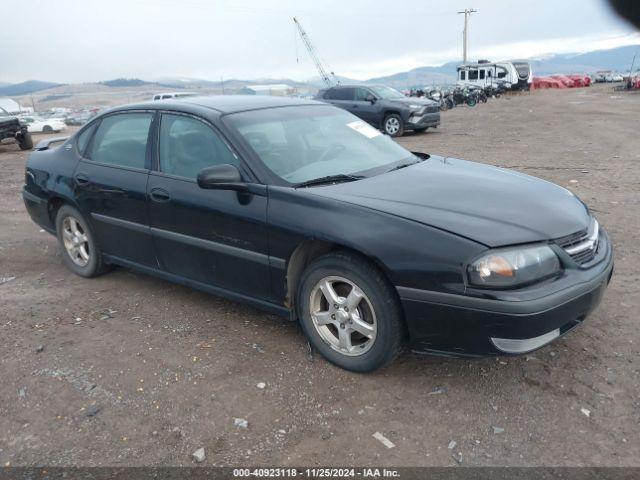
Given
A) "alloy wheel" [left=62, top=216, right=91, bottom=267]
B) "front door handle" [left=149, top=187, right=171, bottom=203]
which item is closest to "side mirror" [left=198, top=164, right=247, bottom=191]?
"front door handle" [left=149, top=187, right=171, bottom=203]

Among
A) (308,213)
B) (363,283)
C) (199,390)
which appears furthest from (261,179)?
(199,390)

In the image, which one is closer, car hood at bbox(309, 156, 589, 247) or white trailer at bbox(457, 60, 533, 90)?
car hood at bbox(309, 156, 589, 247)

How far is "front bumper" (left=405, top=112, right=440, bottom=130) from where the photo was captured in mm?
15555

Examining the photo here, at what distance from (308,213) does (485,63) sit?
40803 mm

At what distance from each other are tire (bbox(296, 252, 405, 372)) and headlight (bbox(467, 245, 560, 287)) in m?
0.46

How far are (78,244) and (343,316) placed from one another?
2830 millimetres

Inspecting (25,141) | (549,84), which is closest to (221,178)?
(25,141)

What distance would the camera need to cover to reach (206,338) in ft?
12.0

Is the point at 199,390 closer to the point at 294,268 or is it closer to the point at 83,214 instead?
the point at 294,268

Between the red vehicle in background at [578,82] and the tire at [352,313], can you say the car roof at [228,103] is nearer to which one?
the tire at [352,313]

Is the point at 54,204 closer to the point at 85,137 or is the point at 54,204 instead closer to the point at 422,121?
the point at 85,137

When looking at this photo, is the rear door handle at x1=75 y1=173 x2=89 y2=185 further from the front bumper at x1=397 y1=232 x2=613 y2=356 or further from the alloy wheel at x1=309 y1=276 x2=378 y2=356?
the front bumper at x1=397 y1=232 x2=613 y2=356

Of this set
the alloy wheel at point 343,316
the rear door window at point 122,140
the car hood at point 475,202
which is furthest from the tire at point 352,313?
the rear door window at point 122,140

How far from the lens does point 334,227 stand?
2990mm
